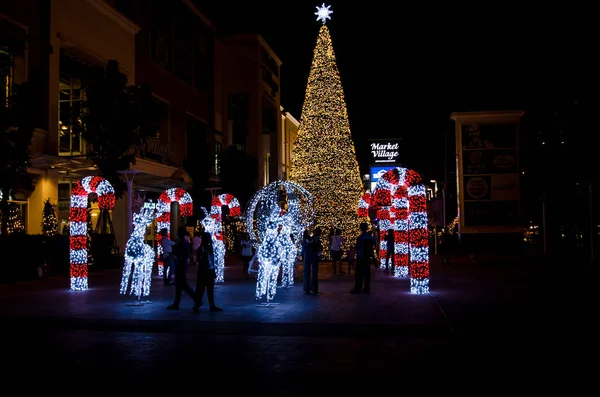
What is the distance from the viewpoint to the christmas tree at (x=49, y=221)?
2397cm

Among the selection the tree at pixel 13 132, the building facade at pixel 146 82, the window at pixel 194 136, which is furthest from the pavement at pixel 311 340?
the window at pixel 194 136

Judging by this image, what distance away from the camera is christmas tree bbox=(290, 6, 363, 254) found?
31.6 m

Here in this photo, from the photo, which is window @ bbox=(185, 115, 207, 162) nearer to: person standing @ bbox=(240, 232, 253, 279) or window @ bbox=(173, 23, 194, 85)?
window @ bbox=(173, 23, 194, 85)

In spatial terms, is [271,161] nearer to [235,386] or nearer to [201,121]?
[201,121]

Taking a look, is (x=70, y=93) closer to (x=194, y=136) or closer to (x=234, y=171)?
(x=194, y=136)

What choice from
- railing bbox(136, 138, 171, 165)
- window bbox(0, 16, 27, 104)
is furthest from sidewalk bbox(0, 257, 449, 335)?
railing bbox(136, 138, 171, 165)

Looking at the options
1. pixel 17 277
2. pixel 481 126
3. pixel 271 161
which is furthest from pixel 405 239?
pixel 271 161

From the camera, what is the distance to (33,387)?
7.38 meters

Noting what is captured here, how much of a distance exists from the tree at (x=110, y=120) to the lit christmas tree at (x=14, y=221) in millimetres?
3518

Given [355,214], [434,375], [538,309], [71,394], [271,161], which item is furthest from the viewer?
[271,161]

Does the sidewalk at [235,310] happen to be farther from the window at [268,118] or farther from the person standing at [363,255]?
the window at [268,118]

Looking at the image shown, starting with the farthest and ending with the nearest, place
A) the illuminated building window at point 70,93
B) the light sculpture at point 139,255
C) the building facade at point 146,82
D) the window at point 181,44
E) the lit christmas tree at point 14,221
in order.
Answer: the window at point 181,44 → the illuminated building window at point 70,93 → the building facade at point 146,82 → the lit christmas tree at point 14,221 → the light sculpture at point 139,255

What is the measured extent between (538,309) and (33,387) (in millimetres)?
9829

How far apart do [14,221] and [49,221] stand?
1498 millimetres
